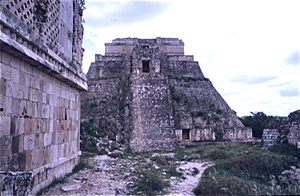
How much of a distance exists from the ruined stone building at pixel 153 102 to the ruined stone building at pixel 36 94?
8429 mm

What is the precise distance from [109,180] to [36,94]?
Answer: 11.1 ft

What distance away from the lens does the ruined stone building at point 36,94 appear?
4.63 meters

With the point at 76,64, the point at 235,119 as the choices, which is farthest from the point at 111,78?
the point at 76,64

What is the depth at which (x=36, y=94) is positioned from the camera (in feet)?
19.5

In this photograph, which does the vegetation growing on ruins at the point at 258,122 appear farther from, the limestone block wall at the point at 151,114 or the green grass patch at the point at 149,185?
the green grass patch at the point at 149,185

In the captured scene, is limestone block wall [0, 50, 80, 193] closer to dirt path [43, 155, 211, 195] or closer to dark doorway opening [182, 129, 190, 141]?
dirt path [43, 155, 211, 195]

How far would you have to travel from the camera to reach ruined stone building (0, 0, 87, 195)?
4.63 metres

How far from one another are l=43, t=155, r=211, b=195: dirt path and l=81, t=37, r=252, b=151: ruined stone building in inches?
234

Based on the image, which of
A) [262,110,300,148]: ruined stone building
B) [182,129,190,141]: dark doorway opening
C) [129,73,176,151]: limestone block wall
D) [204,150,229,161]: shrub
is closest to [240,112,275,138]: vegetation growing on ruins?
[262,110,300,148]: ruined stone building

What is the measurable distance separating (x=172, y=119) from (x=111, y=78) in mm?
7146

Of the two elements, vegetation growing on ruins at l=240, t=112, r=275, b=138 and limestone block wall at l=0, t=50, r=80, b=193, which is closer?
limestone block wall at l=0, t=50, r=80, b=193

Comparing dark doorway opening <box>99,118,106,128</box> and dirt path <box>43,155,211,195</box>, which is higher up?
dark doorway opening <box>99,118,106,128</box>

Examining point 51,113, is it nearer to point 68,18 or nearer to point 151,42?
point 68,18

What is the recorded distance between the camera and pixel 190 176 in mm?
9930
